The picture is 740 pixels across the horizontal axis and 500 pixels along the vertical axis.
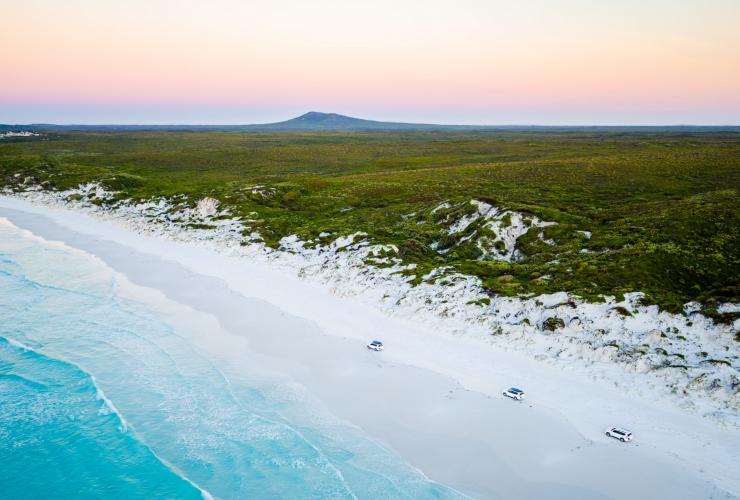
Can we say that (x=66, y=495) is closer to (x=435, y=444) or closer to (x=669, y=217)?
(x=435, y=444)

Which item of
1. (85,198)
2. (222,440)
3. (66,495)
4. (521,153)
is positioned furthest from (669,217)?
(521,153)

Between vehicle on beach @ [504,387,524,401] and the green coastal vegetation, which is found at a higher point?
the green coastal vegetation

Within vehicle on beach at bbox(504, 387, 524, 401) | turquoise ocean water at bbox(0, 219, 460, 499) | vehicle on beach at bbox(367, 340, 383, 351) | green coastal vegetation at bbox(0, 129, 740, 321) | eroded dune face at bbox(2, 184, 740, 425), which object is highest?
green coastal vegetation at bbox(0, 129, 740, 321)

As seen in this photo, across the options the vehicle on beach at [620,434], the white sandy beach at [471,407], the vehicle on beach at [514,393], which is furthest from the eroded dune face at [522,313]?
the vehicle on beach at [514,393]

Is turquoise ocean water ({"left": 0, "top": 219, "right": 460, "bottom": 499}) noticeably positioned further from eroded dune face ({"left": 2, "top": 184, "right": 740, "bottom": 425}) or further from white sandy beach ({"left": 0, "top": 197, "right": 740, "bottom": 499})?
eroded dune face ({"left": 2, "top": 184, "right": 740, "bottom": 425})

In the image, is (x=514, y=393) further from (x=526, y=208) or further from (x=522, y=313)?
(x=526, y=208)

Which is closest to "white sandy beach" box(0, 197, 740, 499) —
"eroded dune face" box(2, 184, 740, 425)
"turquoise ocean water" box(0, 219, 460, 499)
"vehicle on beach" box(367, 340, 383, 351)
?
"vehicle on beach" box(367, 340, 383, 351)

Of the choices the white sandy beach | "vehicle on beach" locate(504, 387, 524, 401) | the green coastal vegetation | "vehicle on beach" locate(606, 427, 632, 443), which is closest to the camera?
the white sandy beach
